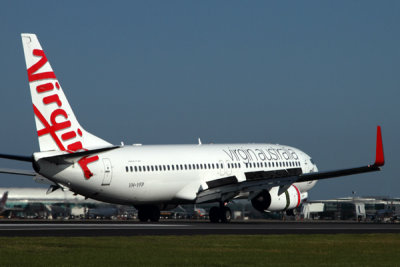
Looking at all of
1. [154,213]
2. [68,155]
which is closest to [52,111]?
[68,155]

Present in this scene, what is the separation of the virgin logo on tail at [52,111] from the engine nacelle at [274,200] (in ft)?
39.6

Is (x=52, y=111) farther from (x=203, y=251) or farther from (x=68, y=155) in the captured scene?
(x=203, y=251)

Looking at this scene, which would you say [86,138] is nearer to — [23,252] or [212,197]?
[212,197]

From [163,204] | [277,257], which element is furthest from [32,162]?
[277,257]

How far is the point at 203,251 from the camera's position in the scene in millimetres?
27953

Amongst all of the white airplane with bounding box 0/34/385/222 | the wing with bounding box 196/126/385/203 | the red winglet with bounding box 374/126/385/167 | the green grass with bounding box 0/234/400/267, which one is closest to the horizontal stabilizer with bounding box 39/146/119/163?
the white airplane with bounding box 0/34/385/222

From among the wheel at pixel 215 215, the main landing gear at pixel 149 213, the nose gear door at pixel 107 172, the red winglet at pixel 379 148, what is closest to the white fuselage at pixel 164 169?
the nose gear door at pixel 107 172

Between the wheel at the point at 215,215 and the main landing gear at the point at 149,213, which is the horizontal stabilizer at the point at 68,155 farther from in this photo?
the wheel at the point at 215,215

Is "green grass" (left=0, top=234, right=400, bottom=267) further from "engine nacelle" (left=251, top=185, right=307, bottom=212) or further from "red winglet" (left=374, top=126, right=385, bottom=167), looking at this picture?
"engine nacelle" (left=251, top=185, right=307, bottom=212)

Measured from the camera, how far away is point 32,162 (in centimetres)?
4519

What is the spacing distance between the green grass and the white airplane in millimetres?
11977

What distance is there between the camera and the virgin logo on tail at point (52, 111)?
4528cm

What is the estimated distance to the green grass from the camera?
2433 cm

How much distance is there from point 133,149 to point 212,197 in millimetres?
6130
